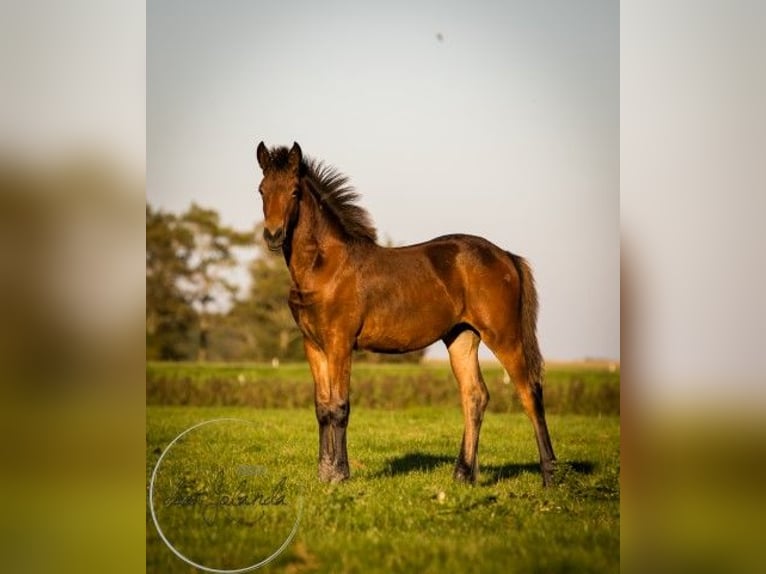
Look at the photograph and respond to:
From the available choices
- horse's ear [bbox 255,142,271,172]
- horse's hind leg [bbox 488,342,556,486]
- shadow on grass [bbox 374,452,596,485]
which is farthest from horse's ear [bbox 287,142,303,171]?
shadow on grass [bbox 374,452,596,485]

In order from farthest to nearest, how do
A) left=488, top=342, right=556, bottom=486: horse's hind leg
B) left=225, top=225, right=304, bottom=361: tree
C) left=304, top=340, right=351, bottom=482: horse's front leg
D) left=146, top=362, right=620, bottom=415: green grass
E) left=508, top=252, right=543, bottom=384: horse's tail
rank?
left=225, top=225, right=304, bottom=361: tree, left=146, top=362, right=620, bottom=415: green grass, left=508, top=252, right=543, bottom=384: horse's tail, left=488, top=342, right=556, bottom=486: horse's hind leg, left=304, top=340, right=351, bottom=482: horse's front leg

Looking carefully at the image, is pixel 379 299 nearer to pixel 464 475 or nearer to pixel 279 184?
pixel 279 184

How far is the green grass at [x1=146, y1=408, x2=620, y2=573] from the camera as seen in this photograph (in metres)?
4.97

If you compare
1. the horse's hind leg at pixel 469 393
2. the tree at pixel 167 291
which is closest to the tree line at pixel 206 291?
the tree at pixel 167 291

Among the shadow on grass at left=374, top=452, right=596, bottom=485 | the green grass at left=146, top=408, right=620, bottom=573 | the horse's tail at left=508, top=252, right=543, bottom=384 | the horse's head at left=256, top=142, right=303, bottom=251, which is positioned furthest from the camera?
the horse's tail at left=508, top=252, right=543, bottom=384

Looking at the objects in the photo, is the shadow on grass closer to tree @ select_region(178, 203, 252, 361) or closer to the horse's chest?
the horse's chest

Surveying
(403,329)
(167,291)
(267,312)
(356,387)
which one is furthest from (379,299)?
(356,387)

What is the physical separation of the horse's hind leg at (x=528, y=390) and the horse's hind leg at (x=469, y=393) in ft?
0.77

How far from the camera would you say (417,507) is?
5.46 meters

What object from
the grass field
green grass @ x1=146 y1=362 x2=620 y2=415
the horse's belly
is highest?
the horse's belly

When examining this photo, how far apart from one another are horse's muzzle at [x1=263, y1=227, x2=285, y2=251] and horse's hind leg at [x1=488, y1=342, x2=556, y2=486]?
1.77 m

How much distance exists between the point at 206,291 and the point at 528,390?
9.07ft

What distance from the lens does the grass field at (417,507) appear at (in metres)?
4.97
